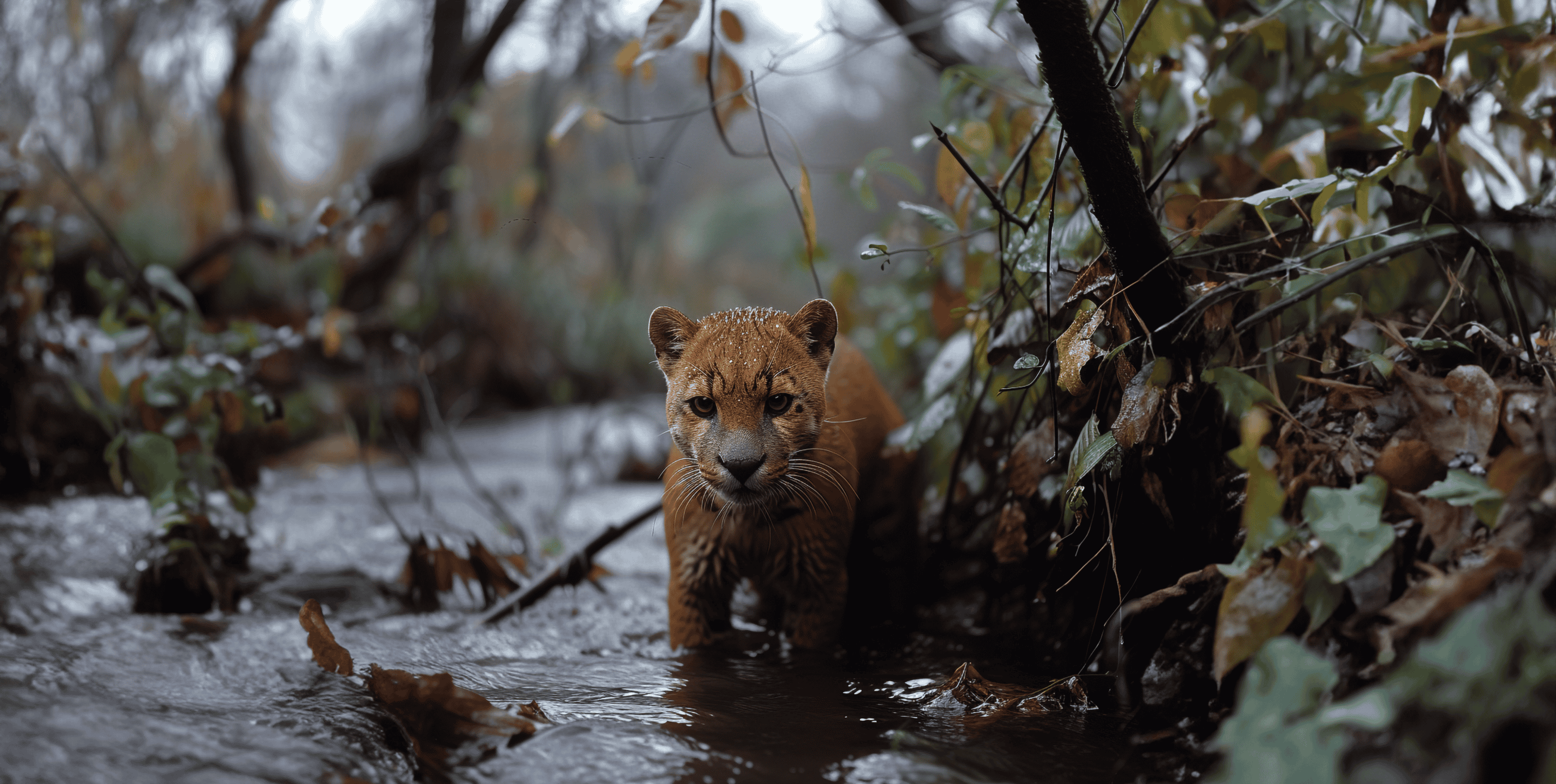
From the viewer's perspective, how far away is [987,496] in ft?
9.53

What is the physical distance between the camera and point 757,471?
2283 mm

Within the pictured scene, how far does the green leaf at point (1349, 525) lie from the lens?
4.71ft

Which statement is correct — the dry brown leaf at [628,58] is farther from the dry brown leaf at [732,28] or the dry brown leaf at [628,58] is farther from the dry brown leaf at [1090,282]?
the dry brown leaf at [1090,282]

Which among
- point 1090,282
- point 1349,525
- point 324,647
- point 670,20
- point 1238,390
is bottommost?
point 324,647

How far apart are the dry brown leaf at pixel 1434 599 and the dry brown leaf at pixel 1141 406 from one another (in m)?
0.54

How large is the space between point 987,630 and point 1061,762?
100cm

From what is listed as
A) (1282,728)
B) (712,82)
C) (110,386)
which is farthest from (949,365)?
(110,386)

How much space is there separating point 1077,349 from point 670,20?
1440mm

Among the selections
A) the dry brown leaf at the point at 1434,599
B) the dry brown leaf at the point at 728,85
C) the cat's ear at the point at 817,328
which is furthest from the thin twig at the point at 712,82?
the dry brown leaf at the point at 1434,599

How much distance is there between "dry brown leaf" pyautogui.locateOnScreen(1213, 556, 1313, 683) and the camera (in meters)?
1.49

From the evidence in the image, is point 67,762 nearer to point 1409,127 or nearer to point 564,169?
point 1409,127

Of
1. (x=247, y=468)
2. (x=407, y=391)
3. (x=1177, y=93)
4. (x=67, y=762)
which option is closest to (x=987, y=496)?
(x=1177, y=93)

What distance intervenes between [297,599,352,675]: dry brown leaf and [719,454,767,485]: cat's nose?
1035 mm

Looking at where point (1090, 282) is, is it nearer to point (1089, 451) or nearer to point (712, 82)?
point (1089, 451)
